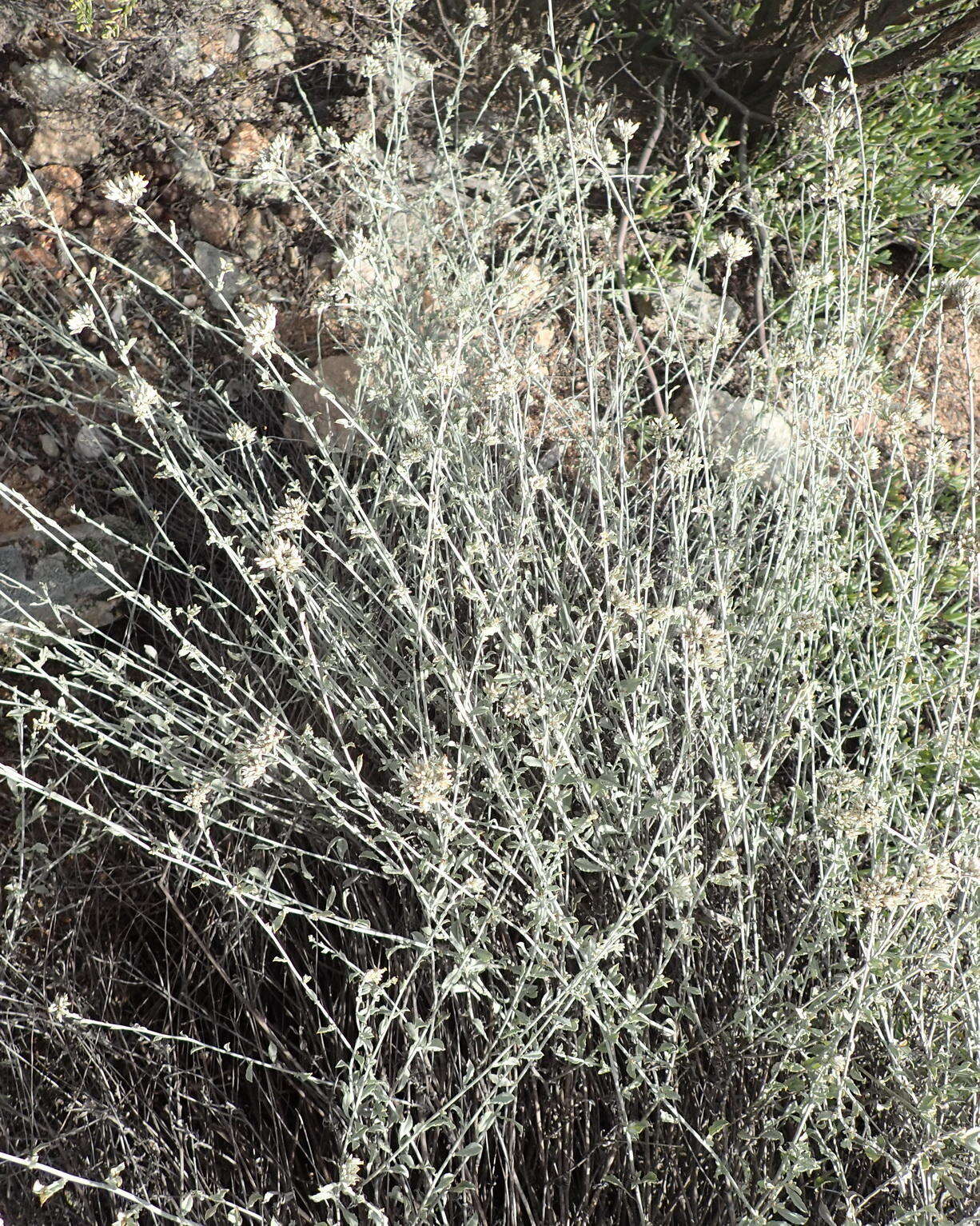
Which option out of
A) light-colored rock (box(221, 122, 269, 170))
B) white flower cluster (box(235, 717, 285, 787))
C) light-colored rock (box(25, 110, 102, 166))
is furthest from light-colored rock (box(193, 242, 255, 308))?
white flower cluster (box(235, 717, 285, 787))

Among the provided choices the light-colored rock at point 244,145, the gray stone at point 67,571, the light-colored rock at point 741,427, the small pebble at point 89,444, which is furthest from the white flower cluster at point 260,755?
the light-colored rock at point 244,145

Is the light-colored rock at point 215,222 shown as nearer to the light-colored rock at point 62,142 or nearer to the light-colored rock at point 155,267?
the light-colored rock at point 155,267

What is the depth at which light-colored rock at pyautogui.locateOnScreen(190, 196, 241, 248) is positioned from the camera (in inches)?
124

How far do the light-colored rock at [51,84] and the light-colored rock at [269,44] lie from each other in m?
0.55

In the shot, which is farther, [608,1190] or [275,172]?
[608,1190]

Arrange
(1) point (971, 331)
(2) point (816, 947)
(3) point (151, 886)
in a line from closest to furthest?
(2) point (816, 947)
(3) point (151, 886)
(1) point (971, 331)

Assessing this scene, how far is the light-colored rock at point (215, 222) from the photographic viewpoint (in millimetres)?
3148

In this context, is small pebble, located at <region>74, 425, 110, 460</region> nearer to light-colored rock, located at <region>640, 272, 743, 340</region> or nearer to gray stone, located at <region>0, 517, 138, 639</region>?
gray stone, located at <region>0, 517, 138, 639</region>

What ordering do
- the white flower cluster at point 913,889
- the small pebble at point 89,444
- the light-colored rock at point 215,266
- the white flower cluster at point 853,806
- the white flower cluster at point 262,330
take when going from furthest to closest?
the light-colored rock at point 215,266 < the small pebble at point 89,444 < the white flower cluster at point 262,330 < the white flower cluster at point 853,806 < the white flower cluster at point 913,889

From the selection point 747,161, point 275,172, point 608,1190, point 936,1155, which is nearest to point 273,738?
point 275,172

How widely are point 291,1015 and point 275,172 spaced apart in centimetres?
165

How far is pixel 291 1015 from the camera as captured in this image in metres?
1.98

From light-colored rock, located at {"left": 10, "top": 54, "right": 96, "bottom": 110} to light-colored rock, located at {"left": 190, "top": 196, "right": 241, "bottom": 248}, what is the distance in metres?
0.57

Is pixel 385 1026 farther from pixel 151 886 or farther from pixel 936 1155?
pixel 151 886
